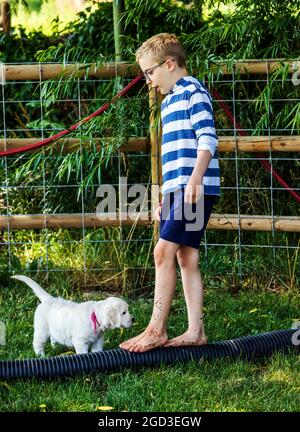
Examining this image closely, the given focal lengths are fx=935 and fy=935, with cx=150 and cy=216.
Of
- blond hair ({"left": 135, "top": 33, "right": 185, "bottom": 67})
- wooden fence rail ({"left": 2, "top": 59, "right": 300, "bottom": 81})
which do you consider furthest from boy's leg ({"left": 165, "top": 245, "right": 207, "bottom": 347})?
wooden fence rail ({"left": 2, "top": 59, "right": 300, "bottom": 81})

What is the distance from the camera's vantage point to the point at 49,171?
7566mm

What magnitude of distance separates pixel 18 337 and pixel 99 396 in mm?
1187

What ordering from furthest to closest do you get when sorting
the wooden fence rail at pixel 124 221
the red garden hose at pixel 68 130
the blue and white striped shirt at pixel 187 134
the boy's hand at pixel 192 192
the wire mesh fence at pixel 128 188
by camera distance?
the wooden fence rail at pixel 124 221 → the wire mesh fence at pixel 128 188 → the red garden hose at pixel 68 130 → the blue and white striped shirt at pixel 187 134 → the boy's hand at pixel 192 192

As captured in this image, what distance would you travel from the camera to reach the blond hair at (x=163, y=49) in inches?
194

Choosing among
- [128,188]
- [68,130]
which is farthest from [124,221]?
[68,130]

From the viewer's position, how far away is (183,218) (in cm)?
489

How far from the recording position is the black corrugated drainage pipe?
4730 millimetres

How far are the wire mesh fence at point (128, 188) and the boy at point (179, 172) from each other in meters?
1.18

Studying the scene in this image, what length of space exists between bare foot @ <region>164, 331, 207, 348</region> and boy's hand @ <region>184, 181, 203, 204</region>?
79cm

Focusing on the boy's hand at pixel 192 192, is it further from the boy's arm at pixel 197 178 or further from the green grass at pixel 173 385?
the green grass at pixel 173 385

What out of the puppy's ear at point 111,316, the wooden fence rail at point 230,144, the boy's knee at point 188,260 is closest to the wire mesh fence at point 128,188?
the wooden fence rail at point 230,144

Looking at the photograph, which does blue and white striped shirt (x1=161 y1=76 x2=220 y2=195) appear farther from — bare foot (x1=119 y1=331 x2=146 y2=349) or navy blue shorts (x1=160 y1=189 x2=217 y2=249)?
bare foot (x1=119 y1=331 x2=146 y2=349)
